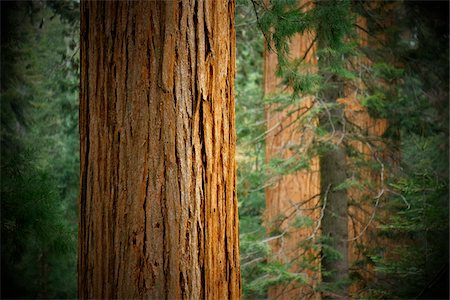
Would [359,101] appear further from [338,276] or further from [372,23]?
[338,276]

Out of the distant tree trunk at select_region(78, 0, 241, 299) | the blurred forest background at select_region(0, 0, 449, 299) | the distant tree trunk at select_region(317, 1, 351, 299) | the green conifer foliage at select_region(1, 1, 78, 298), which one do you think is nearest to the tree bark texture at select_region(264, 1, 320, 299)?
the blurred forest background at select_region(0, 0, 449, 299)

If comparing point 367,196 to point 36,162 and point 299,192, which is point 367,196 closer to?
point 299,192

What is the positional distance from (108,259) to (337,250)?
4285 mm

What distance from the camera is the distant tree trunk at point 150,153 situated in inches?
75.6

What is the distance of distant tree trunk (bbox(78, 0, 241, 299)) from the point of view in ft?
6.30

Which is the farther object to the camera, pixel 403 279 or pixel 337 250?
pixel 337 250

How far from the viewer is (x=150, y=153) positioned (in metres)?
1.92

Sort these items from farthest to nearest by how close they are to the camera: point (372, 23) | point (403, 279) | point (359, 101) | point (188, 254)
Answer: point (372, 23) < point (359, 101) < point (403, 279) < point (188, 254)

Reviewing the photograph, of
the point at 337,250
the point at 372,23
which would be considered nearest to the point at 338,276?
the point at 337,250

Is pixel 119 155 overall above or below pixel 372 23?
below

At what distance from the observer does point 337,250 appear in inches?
223

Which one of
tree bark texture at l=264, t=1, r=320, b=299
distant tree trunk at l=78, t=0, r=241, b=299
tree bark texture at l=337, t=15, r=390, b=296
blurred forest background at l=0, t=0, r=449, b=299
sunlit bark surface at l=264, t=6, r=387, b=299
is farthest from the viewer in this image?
tree bark texture at l=264, t=1, r=320, b=299

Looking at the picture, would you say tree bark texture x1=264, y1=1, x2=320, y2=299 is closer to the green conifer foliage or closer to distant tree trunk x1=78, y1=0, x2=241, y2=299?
the green conifer foliage

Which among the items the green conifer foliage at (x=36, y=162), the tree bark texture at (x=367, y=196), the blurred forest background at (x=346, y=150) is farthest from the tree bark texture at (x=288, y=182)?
the green conifer foliage at (x=36, y=162)
